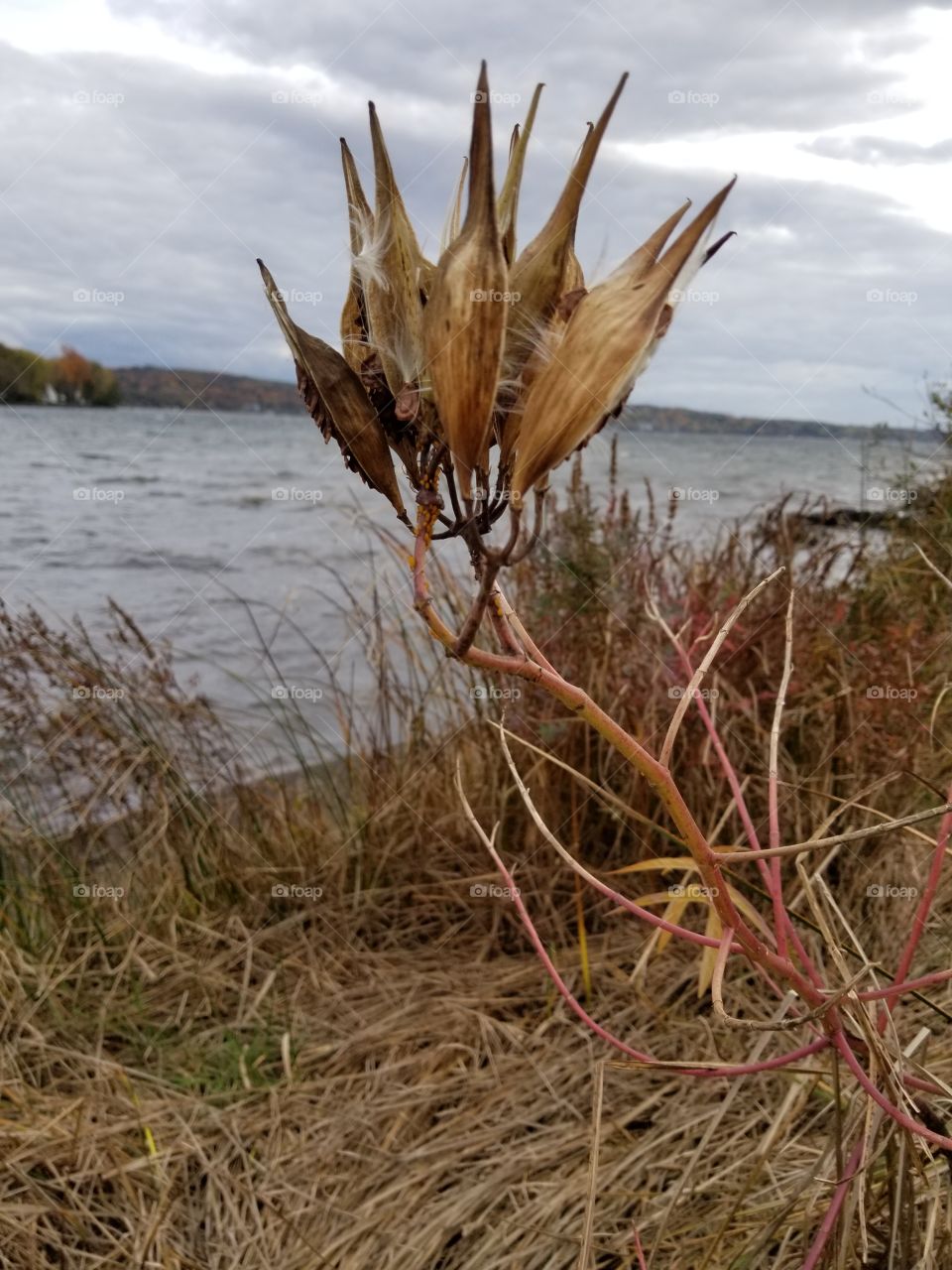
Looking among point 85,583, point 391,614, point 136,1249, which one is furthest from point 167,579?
point 136,1249

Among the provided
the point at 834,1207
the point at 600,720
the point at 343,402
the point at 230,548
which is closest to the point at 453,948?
the point at 834,1207

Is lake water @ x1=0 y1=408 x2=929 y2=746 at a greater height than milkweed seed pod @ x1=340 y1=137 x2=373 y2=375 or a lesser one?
lesser

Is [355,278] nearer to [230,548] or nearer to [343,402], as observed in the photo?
[343,402]

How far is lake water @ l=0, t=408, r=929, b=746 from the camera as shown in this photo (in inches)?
150

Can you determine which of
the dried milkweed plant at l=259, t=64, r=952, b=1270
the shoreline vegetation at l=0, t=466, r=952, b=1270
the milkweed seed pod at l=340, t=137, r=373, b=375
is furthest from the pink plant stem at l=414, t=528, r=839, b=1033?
the shoreline vegetation at l=0, t=466, r=952, b=1270

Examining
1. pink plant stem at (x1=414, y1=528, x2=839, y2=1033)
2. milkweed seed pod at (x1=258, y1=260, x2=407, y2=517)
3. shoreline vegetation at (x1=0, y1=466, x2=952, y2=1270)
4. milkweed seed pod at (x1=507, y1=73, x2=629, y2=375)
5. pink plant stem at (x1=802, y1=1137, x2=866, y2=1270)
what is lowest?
shoreline vegetation at (x1=0, y1=466, x2=952, y2=1270)

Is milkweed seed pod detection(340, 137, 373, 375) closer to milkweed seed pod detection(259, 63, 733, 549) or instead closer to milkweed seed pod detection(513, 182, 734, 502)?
milkweed seed pod detection(259, 63, 733, 549)

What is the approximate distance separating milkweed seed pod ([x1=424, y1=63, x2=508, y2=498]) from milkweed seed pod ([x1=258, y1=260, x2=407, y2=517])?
0.08 m

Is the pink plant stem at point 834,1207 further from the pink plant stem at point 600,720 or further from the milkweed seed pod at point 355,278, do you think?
the milkweed seed pod at point 355,278

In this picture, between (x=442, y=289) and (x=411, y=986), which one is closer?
(x=442, y=289)

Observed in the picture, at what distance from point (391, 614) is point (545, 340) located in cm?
281

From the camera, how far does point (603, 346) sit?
587 mm

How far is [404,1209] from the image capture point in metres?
1.71

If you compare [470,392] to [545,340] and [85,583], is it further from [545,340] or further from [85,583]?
[85,583]
